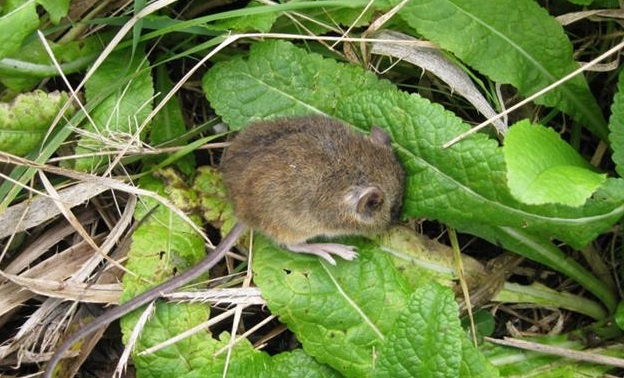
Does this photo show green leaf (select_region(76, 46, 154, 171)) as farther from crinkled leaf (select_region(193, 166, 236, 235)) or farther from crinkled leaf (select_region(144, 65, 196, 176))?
crinkled leaf (select_region(193, 166, 236, 235))

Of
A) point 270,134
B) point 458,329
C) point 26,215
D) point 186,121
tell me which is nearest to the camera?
point 458,329

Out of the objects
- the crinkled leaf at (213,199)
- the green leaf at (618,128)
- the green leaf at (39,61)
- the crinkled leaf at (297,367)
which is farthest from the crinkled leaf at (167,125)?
the green leaf at (618,128)

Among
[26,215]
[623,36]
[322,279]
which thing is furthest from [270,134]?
[623,36]

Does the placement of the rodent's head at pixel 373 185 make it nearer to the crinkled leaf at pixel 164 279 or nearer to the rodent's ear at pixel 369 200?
the rodent's ear at pixel 369 200

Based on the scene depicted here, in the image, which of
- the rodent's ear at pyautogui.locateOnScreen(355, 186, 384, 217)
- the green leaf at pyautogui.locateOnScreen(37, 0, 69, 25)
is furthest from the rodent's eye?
the green leaf at pyautogui.locateOnScreen(37, 0, 69, 25)

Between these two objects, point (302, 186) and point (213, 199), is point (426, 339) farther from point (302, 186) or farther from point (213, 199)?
point (213, 199)

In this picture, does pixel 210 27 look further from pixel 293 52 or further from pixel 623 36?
pixel 623 36

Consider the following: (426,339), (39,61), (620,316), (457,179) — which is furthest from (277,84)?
(620,316)
